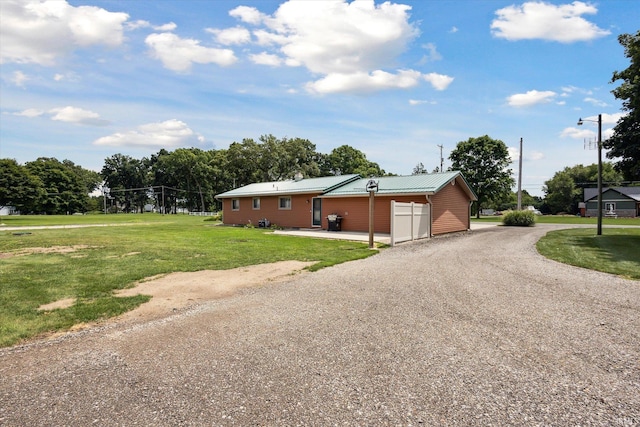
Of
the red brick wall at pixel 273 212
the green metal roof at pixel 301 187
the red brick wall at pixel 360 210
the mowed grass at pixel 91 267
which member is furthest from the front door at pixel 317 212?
the mowed grass at pixel 91 267

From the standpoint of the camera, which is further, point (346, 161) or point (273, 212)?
point (346, 161)

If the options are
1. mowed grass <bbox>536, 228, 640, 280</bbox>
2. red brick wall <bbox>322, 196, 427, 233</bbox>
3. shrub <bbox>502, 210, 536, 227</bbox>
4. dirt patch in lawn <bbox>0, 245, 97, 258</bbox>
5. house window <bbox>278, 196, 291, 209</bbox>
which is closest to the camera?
mowed grass <bbox>536, 228, 640, 280</bbox>

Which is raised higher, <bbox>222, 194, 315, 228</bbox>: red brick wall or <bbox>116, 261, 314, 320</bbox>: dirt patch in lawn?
<bbox>222, 194, 315, 228</bbox>: red brick wall

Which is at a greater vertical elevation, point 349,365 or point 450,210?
point 450,210

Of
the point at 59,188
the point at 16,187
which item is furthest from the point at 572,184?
the point at 59,188

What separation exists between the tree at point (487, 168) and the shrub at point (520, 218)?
1401 cm

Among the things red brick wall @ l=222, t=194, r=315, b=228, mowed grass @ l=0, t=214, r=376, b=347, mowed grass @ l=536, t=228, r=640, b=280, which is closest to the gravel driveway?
mowed grass @ l=0, t=214, r=376, b=347

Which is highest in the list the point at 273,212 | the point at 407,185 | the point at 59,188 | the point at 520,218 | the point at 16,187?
the point at 59,188

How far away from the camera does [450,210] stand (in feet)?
65.6

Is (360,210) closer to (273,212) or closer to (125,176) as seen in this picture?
(273,212)

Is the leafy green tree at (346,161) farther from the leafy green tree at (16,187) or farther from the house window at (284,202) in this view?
the leafy green tree at (16,187)

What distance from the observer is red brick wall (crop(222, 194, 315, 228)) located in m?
22.6

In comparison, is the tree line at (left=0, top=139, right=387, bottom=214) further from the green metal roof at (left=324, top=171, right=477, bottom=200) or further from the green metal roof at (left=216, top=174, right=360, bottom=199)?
the green metal roof at (left=324, top=171, right=477, bottom=200)

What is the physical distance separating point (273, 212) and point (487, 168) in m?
27.9
